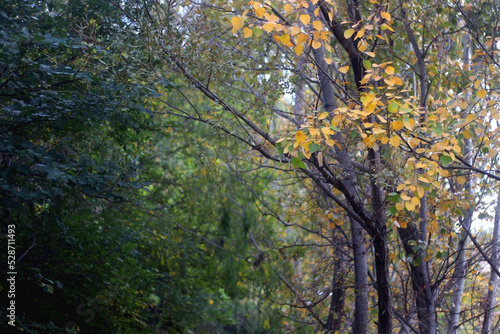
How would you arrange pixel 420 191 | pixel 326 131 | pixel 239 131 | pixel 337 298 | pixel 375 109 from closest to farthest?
pixel 326 131 → pixel 420 191 → pixel 375 109 → pixel 239 131 → pixel 337 298

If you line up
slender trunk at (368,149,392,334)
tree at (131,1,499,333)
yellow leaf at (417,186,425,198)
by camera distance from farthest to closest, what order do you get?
slender trunk at (368,149,392,334), tree at (131,1,499,333), yellow leaf at (417,186,425,198)

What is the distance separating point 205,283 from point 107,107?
5381 millimetres

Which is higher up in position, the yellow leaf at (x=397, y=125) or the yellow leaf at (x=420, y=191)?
the yellow leaf at (x=397, y=125)

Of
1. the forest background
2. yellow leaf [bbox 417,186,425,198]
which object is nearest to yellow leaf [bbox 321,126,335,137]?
the forest background

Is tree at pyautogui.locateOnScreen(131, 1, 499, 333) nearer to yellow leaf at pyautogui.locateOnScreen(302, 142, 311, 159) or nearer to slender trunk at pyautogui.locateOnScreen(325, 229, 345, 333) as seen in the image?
yellow leaf at pyautogui.locateOnScreen(302, 142, 311, 159)

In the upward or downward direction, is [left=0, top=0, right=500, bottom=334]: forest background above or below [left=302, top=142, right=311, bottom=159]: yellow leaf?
above

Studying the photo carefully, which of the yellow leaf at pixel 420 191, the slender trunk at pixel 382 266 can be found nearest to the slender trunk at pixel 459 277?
the slender trunk at pixel 382 266

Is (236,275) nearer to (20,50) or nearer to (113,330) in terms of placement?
(113,330)

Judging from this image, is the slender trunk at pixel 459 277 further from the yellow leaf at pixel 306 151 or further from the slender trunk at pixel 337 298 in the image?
the yellow leaf at pixel 306 151

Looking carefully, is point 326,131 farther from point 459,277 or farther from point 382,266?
point 459,277

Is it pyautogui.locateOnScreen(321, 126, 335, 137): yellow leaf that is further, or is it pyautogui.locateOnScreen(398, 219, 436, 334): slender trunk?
pyautogui.locateOnScreen(398, 219, 436, 334): slender trunk

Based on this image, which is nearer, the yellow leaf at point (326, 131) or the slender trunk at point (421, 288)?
the yellow leaf at point (326, 131)

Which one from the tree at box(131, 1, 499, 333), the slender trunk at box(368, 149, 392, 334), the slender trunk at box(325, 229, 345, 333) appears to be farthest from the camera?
the slender trunk at box(325, 229, 345, 333)

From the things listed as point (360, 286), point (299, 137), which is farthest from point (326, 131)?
point (360, 286)
